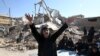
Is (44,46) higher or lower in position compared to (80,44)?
higher

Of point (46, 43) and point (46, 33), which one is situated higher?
point (46, 33)

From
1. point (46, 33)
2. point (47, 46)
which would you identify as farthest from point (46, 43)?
point (46, 33)

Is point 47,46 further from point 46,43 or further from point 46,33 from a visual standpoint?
point 46,33

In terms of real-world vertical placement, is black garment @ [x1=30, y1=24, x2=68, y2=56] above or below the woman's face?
below

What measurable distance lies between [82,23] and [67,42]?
14.4 metres

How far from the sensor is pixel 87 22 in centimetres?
2362

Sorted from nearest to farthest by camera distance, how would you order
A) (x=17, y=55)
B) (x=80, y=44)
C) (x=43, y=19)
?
(x=80, y=44)
(x=17, y=55)
(x=43, y=19)

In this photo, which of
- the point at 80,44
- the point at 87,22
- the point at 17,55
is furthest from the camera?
the point at 87,22

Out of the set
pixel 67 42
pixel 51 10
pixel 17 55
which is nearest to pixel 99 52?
pixel 67 42

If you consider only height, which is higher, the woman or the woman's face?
the woman's face

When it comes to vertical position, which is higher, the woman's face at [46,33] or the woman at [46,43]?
the woman's face at [46,33]

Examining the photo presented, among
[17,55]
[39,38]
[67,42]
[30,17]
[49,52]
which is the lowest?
[17,55]

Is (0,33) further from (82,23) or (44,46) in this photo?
(44,46)

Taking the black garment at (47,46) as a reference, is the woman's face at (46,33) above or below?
above
